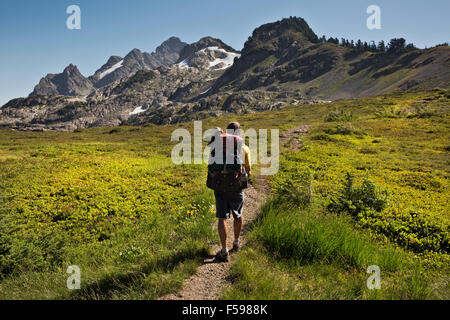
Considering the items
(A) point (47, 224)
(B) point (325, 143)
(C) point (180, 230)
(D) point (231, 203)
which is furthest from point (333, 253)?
(B) point (325, 143)

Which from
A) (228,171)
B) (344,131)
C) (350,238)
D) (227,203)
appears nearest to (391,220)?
(350,238)

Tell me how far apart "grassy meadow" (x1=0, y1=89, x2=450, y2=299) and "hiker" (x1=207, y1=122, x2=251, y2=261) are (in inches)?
36.1

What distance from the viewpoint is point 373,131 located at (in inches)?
1176

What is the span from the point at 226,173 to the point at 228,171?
6 cm

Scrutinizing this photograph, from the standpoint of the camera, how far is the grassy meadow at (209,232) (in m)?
4.24

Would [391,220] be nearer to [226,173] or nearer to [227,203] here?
[227,203]

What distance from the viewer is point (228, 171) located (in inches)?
196

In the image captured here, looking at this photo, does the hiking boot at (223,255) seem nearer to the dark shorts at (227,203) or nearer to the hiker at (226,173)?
the hiker at (226,173)

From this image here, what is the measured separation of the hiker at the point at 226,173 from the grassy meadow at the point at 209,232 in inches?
36.1

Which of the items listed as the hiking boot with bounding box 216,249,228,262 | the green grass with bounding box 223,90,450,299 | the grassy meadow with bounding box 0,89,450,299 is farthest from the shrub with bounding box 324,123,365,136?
the hiking boot with bounding box 216,249,228,262

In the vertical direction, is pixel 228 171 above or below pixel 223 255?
above

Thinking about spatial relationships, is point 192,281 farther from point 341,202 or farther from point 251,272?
point 341,202

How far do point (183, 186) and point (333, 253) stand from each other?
8.68 meters

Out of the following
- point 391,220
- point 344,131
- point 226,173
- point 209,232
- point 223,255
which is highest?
point 344,131
